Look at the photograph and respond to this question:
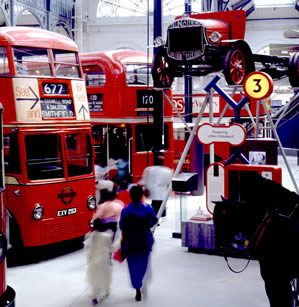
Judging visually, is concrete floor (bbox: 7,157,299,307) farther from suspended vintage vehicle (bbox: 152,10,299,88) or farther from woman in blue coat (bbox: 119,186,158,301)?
suspended vintage vehicle (bbox: 152,10,299,88)

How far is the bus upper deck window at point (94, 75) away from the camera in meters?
14.5

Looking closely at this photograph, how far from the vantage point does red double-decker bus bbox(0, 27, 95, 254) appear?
8.98m

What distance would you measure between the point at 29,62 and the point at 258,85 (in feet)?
12.7

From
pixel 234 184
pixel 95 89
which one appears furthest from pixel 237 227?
pixel 95 89

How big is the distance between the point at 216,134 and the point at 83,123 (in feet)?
8.12

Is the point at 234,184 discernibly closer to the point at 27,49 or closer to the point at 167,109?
the point at 27,49

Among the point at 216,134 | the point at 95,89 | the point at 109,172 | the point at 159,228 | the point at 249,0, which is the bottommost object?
the point at 159,228

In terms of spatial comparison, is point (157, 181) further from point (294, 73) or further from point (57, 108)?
point (294, 73)

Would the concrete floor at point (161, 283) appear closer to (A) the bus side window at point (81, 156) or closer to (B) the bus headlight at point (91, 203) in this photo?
(B) the bus headlight at point (91, 203)

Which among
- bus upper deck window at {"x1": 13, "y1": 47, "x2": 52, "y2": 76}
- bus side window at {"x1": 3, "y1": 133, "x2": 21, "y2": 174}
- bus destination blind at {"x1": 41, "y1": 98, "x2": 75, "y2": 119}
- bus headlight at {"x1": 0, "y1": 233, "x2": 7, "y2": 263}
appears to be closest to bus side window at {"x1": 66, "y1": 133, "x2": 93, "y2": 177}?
bus destination blind at {"x1": 41, "y1": 98, "x2": 75, "y2": 119}

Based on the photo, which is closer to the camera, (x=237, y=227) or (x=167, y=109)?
(x=237, y=227)

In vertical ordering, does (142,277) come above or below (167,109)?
below

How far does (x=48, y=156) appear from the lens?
32.1 feet

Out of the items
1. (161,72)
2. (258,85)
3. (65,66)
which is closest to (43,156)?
(65,66)
